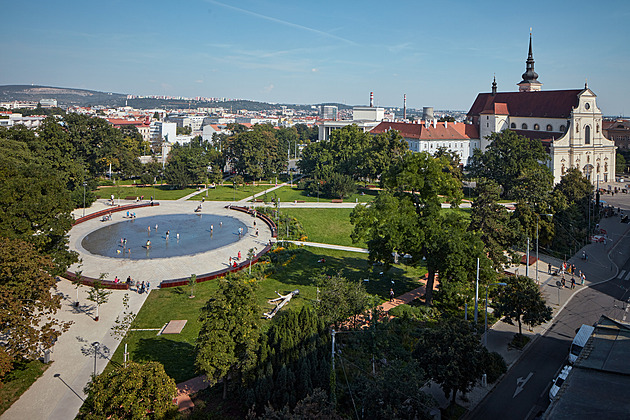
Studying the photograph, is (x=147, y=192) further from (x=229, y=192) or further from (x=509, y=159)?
(x=509, y=159)

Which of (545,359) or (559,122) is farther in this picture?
(559,122)

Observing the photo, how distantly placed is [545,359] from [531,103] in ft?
230

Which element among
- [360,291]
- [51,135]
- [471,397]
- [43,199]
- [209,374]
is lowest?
[471,397]

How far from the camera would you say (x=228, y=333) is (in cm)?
1814

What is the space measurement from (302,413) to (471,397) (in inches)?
350

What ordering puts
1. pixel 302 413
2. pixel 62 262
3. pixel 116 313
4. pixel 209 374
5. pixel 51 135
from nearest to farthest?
pixel 302 413 → pixel 209 374 → pixel 116 313 → pixel 62 262 → pixel 51 135

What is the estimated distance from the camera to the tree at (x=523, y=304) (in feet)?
77.4

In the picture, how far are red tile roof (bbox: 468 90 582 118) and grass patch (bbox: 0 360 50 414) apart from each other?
76890mm

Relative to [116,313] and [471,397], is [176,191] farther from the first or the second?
[471,397]

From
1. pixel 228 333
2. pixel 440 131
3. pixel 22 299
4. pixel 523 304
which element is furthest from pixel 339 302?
pixel 440 131

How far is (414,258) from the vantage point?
1104 inches

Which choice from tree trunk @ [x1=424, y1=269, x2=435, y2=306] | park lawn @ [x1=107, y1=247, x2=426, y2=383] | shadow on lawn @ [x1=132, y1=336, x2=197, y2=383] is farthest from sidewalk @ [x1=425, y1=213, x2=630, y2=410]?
shadow on lawn @ [x1=132, y1=336, x2=197, y2=383]

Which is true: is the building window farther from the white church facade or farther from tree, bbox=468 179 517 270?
tree, bbox=468 179 517 270

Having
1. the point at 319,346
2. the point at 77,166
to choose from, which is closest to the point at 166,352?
the point at 319,346
